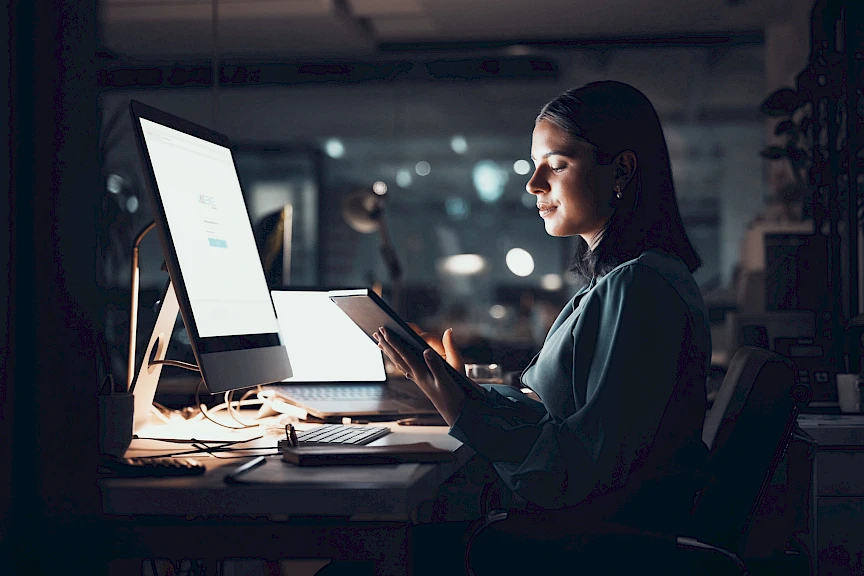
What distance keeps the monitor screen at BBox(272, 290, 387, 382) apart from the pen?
0.75 m

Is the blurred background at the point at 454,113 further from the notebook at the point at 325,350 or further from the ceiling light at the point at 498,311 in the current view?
the notebook at the point at 325,350

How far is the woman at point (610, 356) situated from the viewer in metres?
1.27

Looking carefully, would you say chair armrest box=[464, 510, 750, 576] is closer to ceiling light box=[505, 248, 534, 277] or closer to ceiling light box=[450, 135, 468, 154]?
ceiling light box=[505, 248, 534, 277]

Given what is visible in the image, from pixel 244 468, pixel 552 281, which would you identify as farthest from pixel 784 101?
pixel 552 281

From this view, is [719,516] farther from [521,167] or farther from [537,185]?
[521,167]

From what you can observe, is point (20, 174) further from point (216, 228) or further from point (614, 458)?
point (614, 458)

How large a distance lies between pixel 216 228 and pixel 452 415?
590mm

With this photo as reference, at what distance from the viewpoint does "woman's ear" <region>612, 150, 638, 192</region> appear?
58.4 inches

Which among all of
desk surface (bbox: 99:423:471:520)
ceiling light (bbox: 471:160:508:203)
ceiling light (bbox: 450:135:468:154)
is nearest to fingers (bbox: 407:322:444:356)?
desk surface (bbox: 99:423:471:520)

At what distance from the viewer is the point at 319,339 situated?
2123mm

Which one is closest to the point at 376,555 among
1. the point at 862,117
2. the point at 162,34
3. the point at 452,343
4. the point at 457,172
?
the point at 452,343

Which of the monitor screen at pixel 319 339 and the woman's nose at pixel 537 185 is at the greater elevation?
the woman's nose at pixel 537 185

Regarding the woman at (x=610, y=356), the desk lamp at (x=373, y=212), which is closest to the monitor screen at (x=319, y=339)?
the woman at (x=610, y=356)

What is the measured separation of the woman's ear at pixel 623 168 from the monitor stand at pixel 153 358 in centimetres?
88
